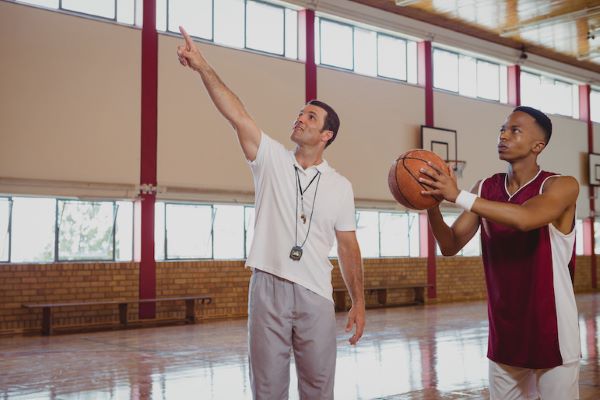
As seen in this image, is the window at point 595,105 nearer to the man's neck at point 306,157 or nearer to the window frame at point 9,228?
the window frame at point 9,228

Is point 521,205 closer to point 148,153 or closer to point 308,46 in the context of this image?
point 148,153

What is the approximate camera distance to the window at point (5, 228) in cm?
1020

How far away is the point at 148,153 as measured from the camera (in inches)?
446

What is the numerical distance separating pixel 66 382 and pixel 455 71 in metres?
12.4

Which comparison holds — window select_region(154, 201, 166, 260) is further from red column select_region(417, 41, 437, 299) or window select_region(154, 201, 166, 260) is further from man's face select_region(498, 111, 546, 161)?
man's face select_region(498, 111, 546, 161)

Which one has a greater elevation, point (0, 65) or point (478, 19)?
point (478, 19)

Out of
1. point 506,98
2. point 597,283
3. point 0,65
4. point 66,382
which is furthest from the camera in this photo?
point 597,283

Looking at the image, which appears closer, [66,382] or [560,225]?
[560,225]

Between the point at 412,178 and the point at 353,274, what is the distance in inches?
25.4

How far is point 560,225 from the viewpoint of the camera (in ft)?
9.07

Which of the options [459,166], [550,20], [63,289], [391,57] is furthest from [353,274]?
[550,20]

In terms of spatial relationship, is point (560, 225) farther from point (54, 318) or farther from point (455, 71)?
point (455, 71)

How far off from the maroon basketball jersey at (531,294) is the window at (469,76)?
13441mm

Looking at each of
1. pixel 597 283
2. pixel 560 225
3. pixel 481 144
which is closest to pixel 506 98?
pixel 481 144
